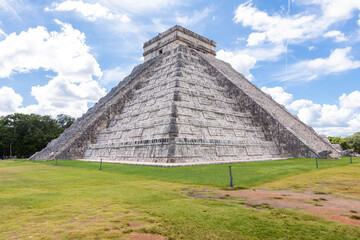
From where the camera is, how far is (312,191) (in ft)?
18.5

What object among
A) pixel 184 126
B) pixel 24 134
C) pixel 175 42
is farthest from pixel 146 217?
pixel 24 134

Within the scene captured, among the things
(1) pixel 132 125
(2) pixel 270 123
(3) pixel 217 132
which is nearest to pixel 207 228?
(3) pixel 217 132

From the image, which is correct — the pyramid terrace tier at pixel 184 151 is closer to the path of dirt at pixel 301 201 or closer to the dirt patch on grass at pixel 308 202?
the path of dirt at pixel 301 201

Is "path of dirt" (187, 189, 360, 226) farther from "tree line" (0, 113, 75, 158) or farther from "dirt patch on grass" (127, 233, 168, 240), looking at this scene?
"tree line" (0, 113, 75, 158)

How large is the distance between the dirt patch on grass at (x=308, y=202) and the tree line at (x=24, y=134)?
3548 centimetres

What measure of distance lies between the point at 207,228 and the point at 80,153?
16900 millimetres

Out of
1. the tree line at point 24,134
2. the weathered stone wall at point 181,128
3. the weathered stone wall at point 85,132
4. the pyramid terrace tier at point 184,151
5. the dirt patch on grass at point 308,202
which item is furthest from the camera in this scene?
the tree line at point 24,134

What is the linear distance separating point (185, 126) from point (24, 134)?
32157 millimetres

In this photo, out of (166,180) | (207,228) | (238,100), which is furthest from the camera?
(238,100)

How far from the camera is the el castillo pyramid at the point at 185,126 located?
43.2ft

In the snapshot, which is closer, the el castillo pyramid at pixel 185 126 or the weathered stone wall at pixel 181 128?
the weathered stone wall at pixel 181 128

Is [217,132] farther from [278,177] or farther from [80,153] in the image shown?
[80,153]

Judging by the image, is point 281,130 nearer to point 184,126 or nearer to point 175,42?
point 184,126

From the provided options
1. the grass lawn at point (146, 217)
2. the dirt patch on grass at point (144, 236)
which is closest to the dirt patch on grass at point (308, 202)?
the grass lawn at point (146, 217)
